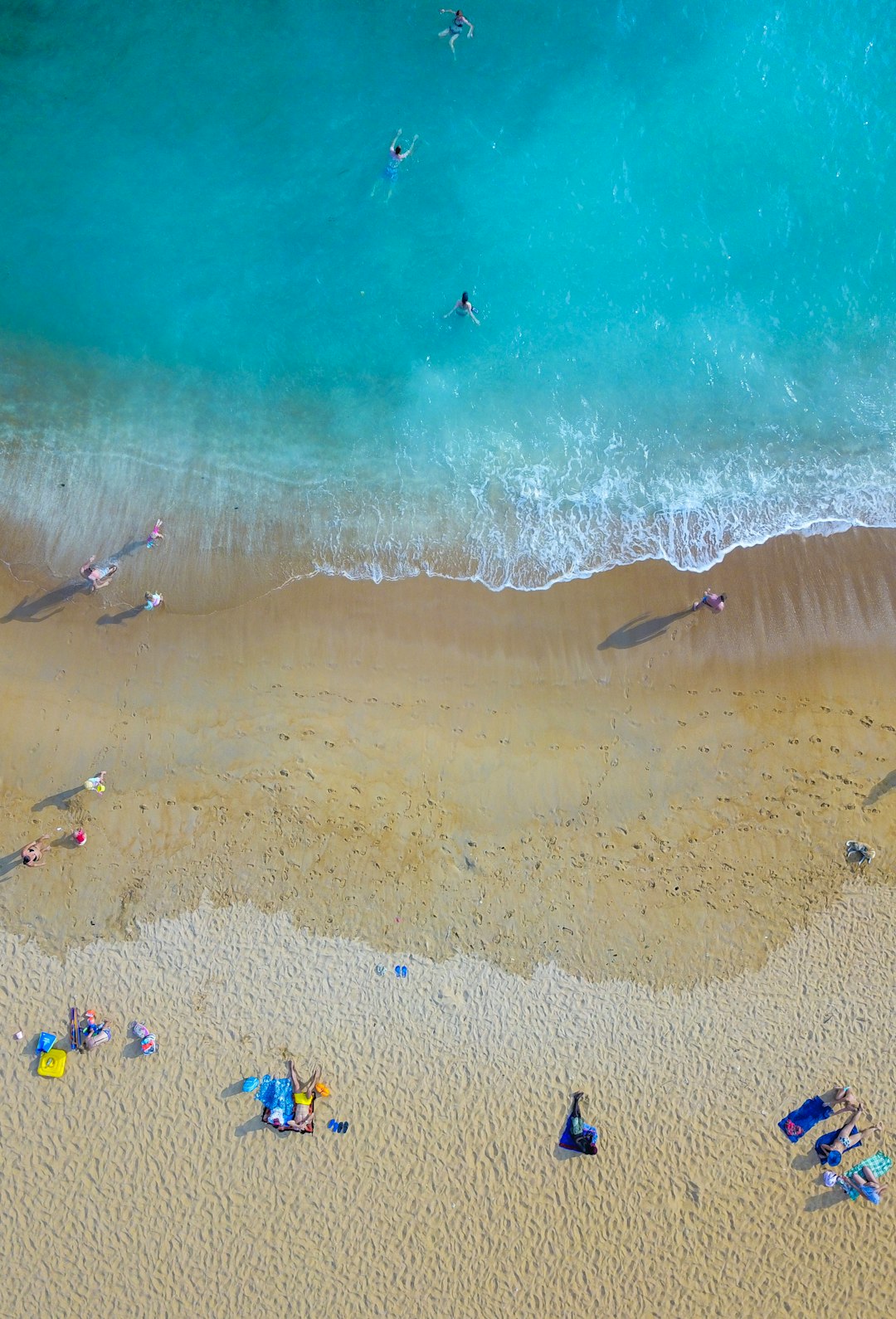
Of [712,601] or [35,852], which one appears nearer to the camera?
[35,852]

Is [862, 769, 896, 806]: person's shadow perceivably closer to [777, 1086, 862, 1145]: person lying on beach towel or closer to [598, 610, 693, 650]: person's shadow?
[598, 610, 693, 650]: person's shadow

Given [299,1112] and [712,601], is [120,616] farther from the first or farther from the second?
[712,601]

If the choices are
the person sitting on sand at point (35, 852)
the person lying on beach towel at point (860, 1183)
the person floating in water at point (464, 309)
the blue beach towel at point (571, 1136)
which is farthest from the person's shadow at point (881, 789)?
the person sitting on sand at point (35, 852)

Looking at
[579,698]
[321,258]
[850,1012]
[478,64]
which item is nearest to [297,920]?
[579,698]

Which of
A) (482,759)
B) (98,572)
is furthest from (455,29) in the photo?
(482,759)

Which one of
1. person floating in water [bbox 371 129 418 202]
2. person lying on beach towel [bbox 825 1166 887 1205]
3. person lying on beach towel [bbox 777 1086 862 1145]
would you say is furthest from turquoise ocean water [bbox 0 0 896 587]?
person lying on beach towel [bbox 825 1166 887 1205]

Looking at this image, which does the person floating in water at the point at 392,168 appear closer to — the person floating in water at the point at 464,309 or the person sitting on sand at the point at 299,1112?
the person floating in water at the point at 464,309
